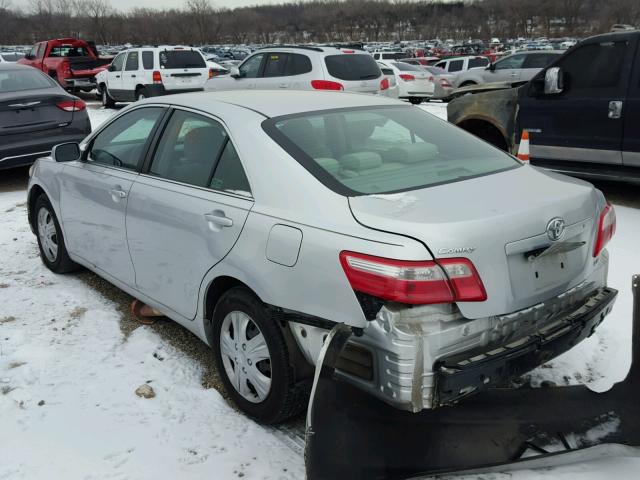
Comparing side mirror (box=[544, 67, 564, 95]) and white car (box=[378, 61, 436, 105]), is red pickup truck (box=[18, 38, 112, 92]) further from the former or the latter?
side mirror (box=[544, 67, 564, 95])

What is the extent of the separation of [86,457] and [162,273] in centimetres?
109

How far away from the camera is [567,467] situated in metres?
2.70

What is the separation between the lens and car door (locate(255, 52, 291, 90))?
12.1m

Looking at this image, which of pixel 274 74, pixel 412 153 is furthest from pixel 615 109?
pixel 274 74

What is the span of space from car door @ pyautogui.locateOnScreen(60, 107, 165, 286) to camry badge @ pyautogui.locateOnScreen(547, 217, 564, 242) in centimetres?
239

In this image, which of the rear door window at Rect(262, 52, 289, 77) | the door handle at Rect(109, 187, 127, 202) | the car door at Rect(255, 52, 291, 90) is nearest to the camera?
the door handle at Rect(109, 187, 127, 202)

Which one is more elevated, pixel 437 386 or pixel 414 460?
pixel 437 386

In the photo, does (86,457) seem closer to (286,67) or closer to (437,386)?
(437,386)

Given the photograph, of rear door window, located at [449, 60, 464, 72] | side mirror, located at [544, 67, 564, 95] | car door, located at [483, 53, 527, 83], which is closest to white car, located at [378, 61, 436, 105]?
car door, located at [483, 53, 527, 83]

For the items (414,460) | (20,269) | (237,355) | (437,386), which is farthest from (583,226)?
(20,269)

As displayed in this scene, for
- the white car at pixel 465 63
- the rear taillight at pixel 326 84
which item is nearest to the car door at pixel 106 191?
the rear taillight at pixel 326 84


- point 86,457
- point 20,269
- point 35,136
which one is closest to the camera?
point 86,457

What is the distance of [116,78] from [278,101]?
16.3m

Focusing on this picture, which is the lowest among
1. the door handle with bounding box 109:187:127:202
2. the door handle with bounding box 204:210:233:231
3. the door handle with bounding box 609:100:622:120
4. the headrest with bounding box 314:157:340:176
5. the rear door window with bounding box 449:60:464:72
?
the rear door window with bounding box 449:60:464:72
